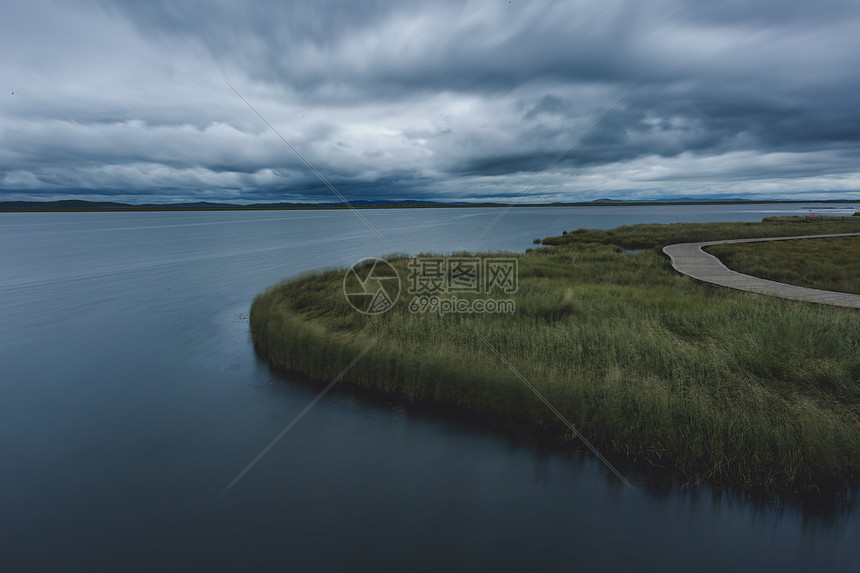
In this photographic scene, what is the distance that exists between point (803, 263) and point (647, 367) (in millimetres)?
23516

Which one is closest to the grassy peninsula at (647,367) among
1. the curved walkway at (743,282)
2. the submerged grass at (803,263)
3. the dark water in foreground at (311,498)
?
the dark water in foreground at (311,498)

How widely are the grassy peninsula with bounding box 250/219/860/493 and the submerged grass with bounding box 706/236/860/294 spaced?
309 inches

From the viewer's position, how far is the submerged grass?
21.0 m

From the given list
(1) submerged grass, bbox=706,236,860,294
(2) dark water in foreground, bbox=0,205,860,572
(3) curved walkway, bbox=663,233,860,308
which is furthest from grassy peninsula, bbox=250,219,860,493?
(1) submerged grass, bbox=706,236,860,294

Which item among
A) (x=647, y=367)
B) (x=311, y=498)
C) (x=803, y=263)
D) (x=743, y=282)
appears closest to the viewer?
(x=311, y=498)

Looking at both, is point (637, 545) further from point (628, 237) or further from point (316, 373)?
point (628, 237)

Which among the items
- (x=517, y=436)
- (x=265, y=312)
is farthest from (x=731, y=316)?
(x=265, y=312)

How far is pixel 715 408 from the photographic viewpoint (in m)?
8.84

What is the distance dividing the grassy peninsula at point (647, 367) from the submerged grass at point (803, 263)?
7.86m

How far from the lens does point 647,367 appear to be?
35.3 ft

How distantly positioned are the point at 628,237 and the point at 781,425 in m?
49.9

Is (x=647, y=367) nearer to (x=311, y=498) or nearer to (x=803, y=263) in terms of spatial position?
(x=311, y=498)

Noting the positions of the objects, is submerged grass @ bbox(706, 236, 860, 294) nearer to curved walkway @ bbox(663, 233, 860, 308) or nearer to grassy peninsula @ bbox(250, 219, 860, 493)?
curved walkway @ bbox(663, 233, 860, 308)

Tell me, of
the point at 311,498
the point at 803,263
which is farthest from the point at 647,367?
the point at 803,263
